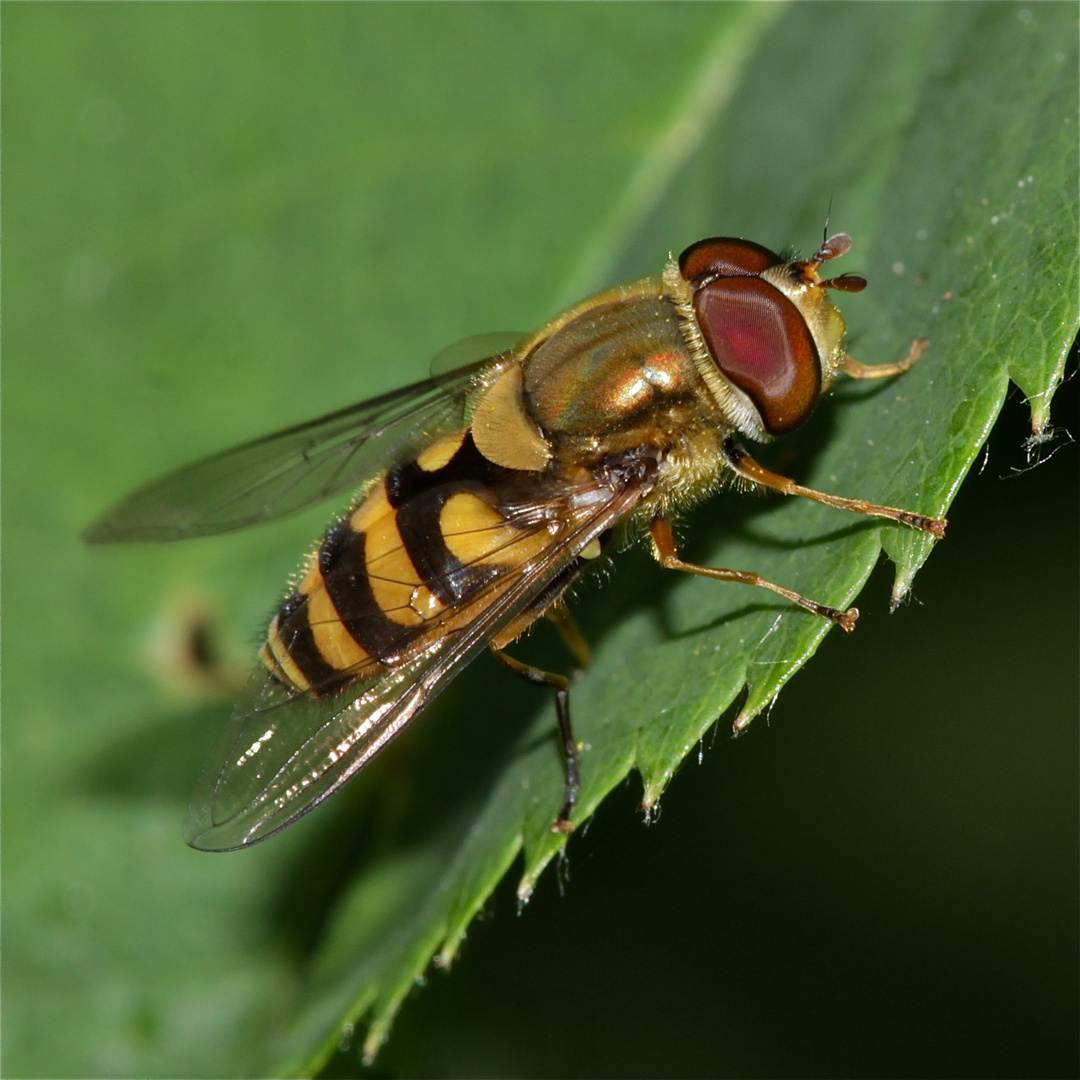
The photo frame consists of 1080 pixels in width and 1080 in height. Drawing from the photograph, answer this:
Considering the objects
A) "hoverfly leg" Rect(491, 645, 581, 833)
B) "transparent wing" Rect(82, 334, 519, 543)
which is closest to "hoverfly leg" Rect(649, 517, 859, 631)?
"hoverfly leg" Rect(491, 645, 581, 833)

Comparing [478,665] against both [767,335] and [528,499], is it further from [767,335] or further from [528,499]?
[767,335]

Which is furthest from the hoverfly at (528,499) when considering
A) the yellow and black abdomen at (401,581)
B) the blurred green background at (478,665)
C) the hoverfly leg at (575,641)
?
the blurred green background at (478,665)

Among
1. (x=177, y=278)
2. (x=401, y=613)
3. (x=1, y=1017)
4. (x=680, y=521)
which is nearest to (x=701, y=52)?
(x=680, y=521)

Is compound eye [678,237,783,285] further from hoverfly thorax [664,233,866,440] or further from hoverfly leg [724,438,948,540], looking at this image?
hoverfly leg [724,438,948,540]

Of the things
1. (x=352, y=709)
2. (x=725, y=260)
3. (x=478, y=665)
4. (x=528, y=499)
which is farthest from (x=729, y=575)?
(x=478, y=665)

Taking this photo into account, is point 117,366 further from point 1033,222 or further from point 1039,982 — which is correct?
point 1039,982
